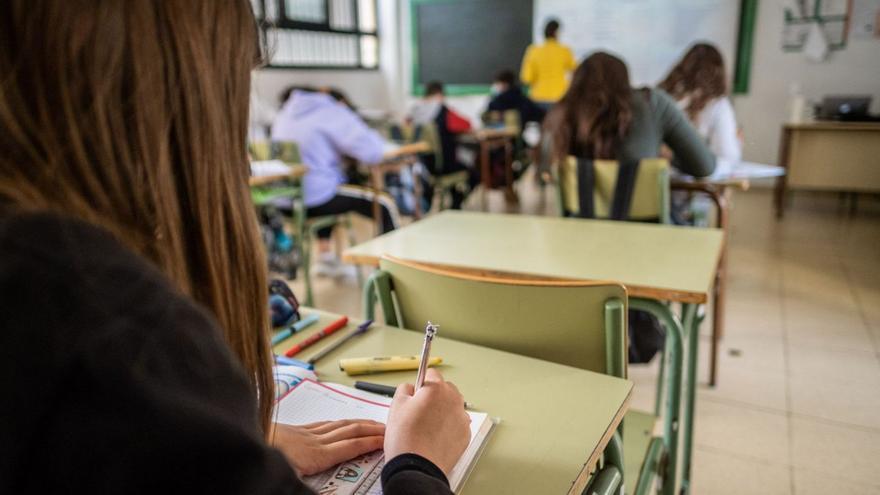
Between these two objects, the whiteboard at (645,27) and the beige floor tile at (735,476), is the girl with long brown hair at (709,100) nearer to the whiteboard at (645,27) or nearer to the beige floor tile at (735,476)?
the beige floor tile at (735,476)

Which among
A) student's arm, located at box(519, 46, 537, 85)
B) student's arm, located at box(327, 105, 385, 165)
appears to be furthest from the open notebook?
student's arm, located at box(519, 46, 537, 85)

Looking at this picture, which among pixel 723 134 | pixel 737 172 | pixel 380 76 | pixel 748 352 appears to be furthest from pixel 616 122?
pixel 380 76

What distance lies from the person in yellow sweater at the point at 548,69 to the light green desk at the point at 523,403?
5767 mm

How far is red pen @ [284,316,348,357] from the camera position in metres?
1.06

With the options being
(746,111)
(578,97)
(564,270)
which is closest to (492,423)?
(564,270)

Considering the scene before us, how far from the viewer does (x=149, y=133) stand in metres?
0.48

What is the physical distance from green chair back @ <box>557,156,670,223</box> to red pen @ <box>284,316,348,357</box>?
1.43 metres

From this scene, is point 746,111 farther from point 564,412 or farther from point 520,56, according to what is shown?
point 564,412

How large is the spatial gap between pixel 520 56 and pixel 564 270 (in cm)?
645

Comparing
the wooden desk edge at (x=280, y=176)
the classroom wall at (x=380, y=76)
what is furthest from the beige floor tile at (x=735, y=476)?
the classroom wall at (x=380, y=76)

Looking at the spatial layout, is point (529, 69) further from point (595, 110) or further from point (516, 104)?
point (595, 110)

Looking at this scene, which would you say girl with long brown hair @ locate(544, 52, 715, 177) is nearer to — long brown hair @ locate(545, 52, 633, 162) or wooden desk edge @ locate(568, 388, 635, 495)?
long brown hair @ locate(545, 52, 633, 162)

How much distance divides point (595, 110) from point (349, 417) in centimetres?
195

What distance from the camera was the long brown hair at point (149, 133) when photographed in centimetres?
43
